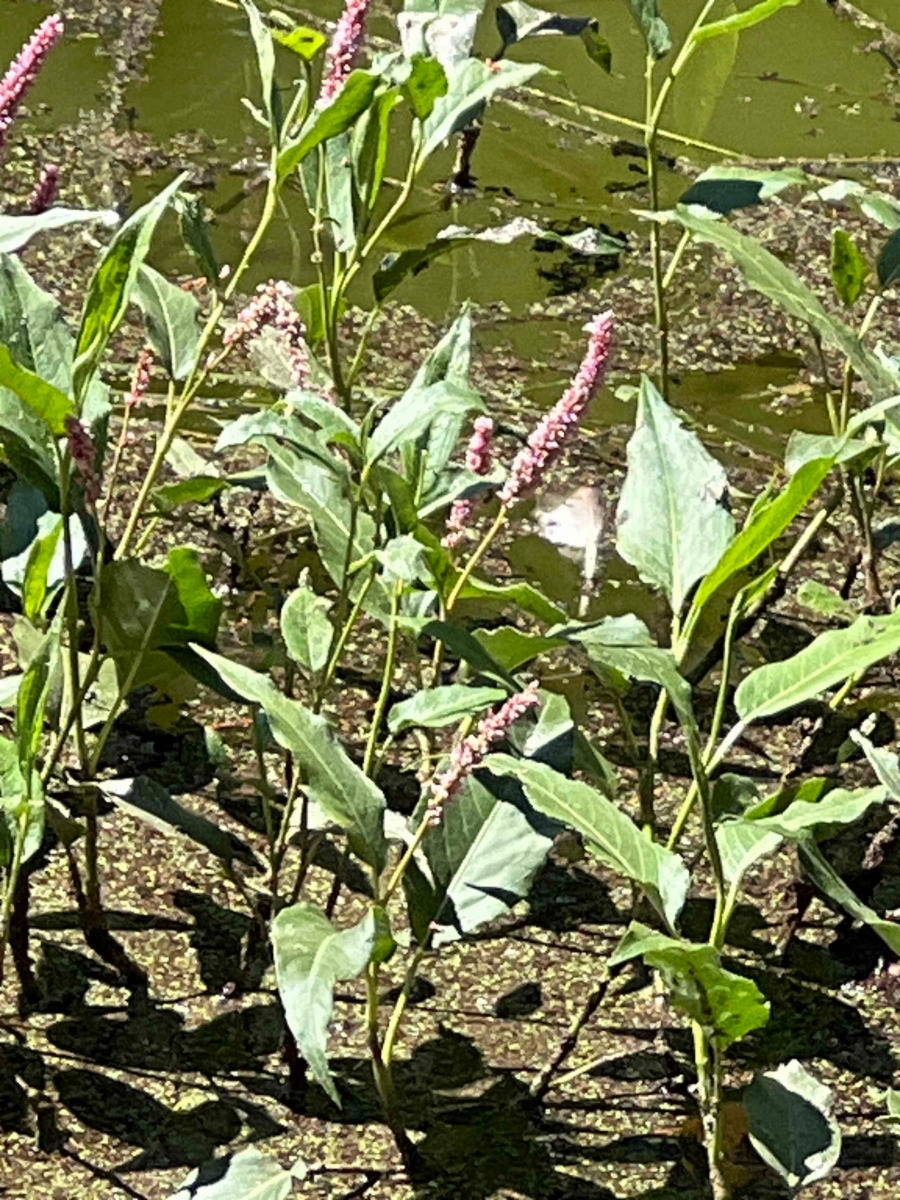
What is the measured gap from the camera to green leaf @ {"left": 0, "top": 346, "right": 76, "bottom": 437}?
1.20 metres

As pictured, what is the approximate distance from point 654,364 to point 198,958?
1.22 metres

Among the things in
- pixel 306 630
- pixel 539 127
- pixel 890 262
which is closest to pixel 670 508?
pixel 306 630

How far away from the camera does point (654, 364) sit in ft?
8.61

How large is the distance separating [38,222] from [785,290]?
573mm

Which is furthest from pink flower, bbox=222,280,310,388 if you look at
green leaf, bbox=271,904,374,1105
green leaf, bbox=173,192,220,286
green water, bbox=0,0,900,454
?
green water, bbox=0,0,900,454

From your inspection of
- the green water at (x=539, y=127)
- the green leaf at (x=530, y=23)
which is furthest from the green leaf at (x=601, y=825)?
the green water at (x=539, y=127)

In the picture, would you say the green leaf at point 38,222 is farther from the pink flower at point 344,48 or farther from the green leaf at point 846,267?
the green leaf at point 846,267

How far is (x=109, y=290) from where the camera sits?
1.25 metres

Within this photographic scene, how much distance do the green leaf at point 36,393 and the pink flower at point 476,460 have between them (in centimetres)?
25

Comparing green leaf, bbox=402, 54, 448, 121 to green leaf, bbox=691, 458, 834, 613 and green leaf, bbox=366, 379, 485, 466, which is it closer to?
green leaf, bbox=366, 379, 485, 466

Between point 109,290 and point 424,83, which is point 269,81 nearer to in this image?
point 424,83

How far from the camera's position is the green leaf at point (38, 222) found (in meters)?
1.17

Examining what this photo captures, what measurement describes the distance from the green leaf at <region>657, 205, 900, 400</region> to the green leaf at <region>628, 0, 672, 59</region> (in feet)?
0.47

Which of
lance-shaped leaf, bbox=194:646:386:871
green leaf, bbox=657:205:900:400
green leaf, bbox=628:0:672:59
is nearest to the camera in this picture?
lance-shaped leaf, bbox=194:646:386:871
